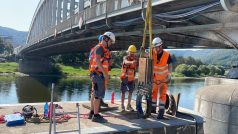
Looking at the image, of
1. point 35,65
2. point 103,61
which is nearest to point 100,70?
point 103,61

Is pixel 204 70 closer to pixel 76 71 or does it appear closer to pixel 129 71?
pixel 76 71

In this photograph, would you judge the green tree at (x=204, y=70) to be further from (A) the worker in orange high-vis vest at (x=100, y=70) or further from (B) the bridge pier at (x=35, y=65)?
(A) the worker in orange high-vis vest at (x=100, y=70)

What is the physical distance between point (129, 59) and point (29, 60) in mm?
65103

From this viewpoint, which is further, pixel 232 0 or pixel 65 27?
pixel 65 27

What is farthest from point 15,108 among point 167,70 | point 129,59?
point 167,70

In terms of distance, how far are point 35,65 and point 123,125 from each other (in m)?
65.5

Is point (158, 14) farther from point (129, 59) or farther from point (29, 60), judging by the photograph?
point (29, 60)

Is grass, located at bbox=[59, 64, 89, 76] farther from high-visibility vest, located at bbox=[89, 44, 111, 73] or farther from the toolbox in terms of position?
high-visibility vest, located at bbox=[89, 44, 111, 73]

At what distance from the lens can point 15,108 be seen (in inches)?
340

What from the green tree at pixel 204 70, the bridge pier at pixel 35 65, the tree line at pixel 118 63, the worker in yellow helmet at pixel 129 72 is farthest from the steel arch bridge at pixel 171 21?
the green tree at pixel 204 70

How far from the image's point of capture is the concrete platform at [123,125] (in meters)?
6.73

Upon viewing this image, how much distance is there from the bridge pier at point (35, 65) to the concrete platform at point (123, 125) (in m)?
62.7

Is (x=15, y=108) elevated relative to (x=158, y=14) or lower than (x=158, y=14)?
lower

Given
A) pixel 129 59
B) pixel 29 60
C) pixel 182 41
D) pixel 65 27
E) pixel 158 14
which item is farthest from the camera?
pixel 29 60
